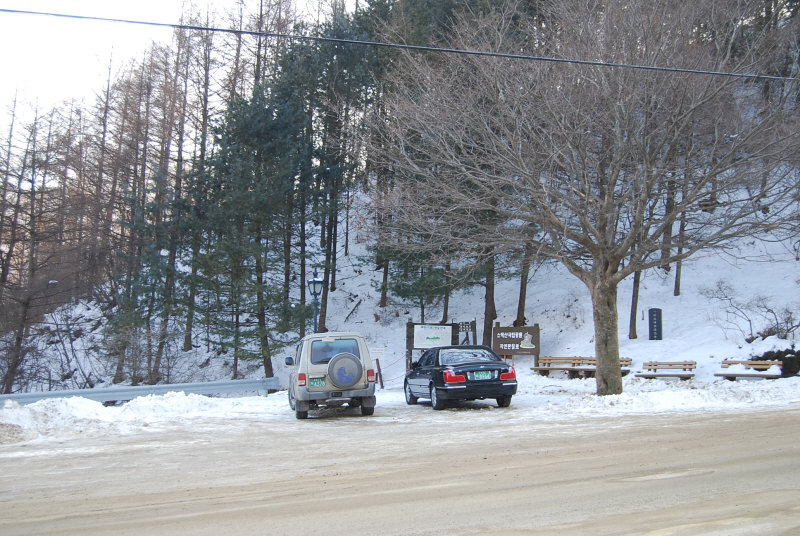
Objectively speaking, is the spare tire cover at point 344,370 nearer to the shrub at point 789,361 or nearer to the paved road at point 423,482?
the paved road at point 423,482

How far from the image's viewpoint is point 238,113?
28906 mm

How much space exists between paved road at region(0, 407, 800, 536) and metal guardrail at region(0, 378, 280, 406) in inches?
221

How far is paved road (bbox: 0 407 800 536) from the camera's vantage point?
5.86 meters

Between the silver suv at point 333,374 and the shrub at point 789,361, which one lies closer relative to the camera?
the silver suv at point 333,374

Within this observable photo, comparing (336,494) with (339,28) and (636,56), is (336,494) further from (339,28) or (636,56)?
(339,28)

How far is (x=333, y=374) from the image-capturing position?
47.9ft

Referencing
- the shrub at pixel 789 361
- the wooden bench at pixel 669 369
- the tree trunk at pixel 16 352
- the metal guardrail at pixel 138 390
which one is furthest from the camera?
the tree trunk at pixel 16 352

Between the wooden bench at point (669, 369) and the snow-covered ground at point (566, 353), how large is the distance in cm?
49

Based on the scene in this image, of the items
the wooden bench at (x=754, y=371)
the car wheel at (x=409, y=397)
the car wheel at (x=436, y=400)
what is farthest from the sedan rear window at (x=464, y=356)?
the wooden bench at (x=754, y=371)

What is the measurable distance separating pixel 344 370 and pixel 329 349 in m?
0.80

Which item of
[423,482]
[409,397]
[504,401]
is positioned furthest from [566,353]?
[423,482]

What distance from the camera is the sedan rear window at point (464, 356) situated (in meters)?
16.2

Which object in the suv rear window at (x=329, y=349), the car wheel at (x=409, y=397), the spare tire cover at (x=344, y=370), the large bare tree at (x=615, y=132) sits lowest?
the car wheel at (x=409, y=397)

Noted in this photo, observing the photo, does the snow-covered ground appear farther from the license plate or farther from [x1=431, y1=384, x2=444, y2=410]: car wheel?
the license plate
